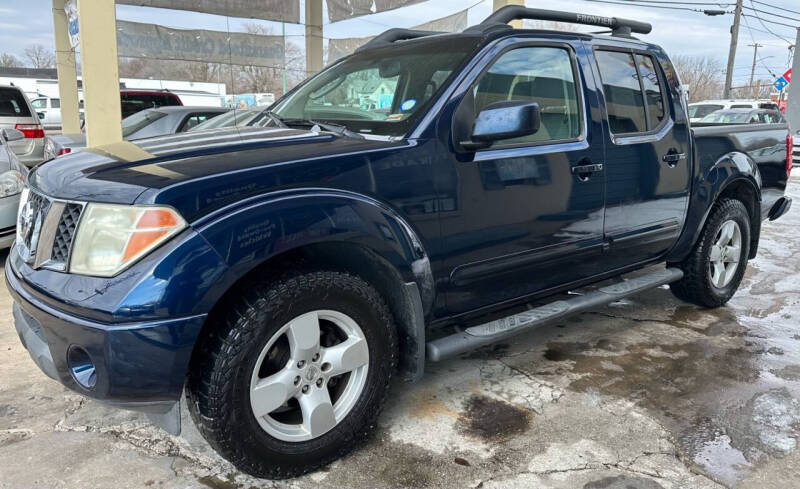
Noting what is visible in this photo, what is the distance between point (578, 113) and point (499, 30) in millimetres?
629

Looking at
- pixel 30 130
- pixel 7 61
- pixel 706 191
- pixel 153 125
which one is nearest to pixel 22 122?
pixel 30 130

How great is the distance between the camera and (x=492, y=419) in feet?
9.46

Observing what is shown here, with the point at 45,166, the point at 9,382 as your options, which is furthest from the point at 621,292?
the point at 9,382

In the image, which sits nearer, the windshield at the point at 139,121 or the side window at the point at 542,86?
the side window at the point at 542,86

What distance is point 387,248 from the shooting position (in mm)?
2436

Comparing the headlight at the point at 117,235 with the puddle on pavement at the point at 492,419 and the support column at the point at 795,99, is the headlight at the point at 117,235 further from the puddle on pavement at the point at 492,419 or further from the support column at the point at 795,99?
Result: the support column at the point at 795,99

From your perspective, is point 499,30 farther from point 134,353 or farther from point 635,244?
point 134,353

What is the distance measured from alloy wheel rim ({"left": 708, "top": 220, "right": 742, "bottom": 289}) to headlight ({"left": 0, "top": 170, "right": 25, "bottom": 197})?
5775mm

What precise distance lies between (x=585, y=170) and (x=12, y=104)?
10.7 m

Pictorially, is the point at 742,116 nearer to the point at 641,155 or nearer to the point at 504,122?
the point at 641,155

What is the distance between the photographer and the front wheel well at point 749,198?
4406 millimetres

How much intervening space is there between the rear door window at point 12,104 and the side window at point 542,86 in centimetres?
1033

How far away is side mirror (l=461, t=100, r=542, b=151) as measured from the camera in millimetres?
2600

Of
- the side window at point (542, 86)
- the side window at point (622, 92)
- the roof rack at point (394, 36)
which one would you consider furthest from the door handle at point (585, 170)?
the roof rack at point (394, 36)
